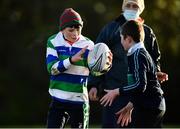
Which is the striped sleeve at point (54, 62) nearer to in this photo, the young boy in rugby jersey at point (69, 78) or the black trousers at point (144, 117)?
the young boy in rugby jersey at point (69, 78)

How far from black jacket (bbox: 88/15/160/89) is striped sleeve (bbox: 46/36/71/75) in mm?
967

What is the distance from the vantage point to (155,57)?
10.1 metres

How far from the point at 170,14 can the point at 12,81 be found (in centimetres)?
809

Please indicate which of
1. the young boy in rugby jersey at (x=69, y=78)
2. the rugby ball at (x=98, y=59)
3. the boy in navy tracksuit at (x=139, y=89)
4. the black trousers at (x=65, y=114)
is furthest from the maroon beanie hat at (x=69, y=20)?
the black trousers at (x=65, y=114)

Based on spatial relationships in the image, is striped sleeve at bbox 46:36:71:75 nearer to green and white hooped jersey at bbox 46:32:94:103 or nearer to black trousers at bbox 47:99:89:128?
green and white hooped jersey at bbox 46:32:94:103

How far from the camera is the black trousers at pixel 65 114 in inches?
370

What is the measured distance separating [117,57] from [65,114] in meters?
1.21

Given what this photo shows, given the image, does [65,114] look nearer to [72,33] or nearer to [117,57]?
[72,33]

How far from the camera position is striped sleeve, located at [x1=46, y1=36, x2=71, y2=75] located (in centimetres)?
920

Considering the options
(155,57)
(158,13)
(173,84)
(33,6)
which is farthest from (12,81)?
(155,57)

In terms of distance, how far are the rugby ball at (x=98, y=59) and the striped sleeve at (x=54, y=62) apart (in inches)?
11.0

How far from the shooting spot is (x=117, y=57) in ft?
33.7

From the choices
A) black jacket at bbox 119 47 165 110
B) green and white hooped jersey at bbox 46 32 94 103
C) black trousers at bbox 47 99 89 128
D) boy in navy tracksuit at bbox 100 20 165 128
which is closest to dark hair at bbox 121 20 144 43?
boy in navy tracksuit at bbox 100 20 165 128

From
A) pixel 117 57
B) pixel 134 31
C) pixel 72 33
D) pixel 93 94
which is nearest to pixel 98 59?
pixel 72 33
